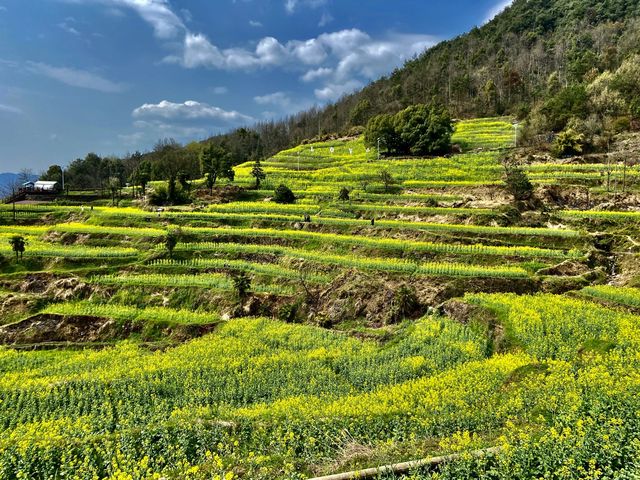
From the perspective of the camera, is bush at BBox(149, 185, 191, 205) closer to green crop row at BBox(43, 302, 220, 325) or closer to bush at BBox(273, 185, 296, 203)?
bush at BBox(273, 185, 296, 203)

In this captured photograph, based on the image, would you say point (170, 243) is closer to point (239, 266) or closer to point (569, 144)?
point (239, 266)

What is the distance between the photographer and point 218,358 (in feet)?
69.1

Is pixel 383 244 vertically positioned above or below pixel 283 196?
below

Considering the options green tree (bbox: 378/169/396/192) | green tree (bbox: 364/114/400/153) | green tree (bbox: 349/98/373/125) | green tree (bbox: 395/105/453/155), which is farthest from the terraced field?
green tree (bbox: 349/98/373/125)

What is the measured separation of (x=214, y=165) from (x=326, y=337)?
51.5m

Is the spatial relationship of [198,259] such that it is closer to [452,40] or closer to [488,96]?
[488,96]

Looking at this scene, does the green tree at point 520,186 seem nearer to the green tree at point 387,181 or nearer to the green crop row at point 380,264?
the green tree at point 387,181

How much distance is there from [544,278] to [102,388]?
26.8m

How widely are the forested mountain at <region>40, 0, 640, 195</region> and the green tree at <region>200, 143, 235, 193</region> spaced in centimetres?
505

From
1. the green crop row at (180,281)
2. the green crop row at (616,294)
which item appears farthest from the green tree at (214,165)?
the green crop row at (616,294)

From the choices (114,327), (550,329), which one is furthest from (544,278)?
(114,327)

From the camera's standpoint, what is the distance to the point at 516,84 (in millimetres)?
95250

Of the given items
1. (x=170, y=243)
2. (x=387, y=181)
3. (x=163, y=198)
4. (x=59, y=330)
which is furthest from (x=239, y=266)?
(x=387, y=181)

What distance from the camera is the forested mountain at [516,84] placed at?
64250 millimetres
